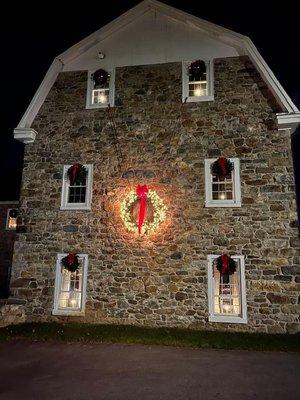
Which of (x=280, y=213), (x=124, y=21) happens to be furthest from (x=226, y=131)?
(x=124, y=21)

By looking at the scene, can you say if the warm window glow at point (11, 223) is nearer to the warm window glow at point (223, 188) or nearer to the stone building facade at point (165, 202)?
the stone building facade at point (165, 202)

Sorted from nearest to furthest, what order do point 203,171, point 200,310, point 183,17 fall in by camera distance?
point 200,310 → point 203,171 → point 183,17

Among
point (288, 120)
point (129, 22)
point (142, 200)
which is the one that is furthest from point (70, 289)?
point (129, 22)

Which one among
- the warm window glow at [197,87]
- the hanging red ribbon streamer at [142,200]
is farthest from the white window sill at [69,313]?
the warm window glow at [197,87]

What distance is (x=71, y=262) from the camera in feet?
35.8

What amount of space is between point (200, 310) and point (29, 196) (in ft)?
23.8

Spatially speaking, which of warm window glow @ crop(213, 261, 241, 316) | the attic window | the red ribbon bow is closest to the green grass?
warm window glow @ crop(213, 261, 241, 316)

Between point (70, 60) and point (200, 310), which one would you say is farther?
point (70, 60)

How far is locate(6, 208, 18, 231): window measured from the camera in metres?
22.0

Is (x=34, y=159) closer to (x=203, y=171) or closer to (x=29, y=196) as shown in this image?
(x=29, y=196)

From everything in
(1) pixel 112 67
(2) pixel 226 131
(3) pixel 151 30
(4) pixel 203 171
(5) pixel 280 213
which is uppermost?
(3) pixel 151 30

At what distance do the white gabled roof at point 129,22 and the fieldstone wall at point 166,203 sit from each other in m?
0.37

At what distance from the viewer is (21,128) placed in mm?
12086

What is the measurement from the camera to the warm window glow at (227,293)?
1023cm
